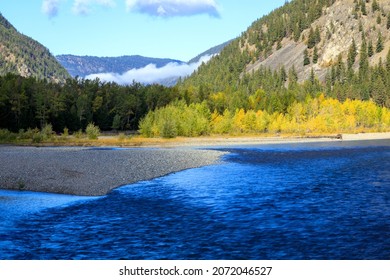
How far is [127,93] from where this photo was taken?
654 feet

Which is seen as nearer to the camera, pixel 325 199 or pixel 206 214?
pixel 206 214

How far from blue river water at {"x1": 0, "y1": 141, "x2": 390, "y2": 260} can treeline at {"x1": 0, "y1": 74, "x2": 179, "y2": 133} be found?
115 m

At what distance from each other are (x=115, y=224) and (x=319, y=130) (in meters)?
175

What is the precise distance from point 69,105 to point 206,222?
150955 millimetres

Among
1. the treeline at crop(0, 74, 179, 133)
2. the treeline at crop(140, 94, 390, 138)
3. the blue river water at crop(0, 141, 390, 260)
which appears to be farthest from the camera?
the treeline at crop(140, 94, 390, 138)

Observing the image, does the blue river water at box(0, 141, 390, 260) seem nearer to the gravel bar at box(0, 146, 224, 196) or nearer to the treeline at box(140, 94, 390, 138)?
the gravel bar at box(0, 146, 224, 196)

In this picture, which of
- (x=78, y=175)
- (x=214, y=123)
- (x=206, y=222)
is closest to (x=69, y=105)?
(x=214, y=123)

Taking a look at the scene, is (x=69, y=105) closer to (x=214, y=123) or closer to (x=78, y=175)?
(x=214, y=123)

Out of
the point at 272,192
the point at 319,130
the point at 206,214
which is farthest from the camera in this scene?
the point at 319,130

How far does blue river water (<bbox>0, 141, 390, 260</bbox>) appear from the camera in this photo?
23531mm

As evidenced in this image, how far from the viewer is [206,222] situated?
30.2 m

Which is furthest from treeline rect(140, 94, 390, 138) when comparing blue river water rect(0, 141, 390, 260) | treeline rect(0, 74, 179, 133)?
blue river water rect(0, 141, 390, 260)
